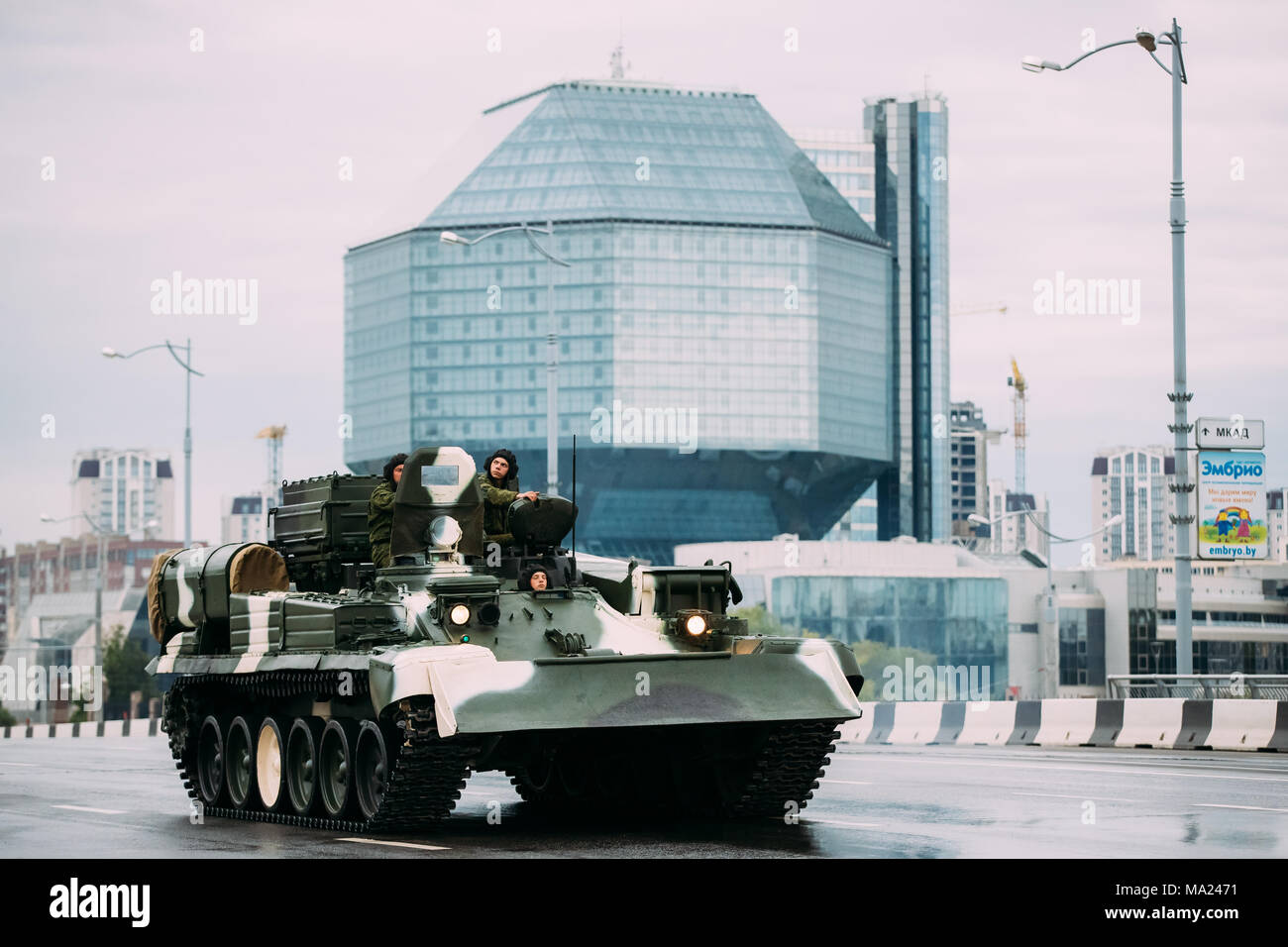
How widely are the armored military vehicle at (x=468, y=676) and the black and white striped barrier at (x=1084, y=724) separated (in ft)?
36.6

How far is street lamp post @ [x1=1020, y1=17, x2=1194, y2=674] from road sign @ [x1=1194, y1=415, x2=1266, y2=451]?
272 mm

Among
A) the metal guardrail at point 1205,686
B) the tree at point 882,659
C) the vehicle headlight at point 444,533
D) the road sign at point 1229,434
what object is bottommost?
the tree at point 882,659

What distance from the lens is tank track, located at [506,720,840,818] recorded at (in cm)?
1681

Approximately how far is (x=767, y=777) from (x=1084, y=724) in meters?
13.8

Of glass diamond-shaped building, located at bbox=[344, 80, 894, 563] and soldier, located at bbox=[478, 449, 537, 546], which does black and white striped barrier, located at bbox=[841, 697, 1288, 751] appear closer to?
soldier, located at bbox=[478, 449, 537, 546]

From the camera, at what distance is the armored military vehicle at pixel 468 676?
15602mm

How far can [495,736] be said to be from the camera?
1576cm

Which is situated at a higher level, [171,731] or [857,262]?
[857,262]

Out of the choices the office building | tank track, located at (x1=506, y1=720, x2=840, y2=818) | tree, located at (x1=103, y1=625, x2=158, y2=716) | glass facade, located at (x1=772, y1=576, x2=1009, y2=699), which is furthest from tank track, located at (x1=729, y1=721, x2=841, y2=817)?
glass facade, located at (x1=772, y1=576, x2=1009, y2=699)

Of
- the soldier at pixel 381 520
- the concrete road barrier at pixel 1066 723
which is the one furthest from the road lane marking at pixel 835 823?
the concrete road barrier at pixel 1066 723

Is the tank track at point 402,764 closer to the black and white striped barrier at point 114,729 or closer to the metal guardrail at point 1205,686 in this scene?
the metal guardrail at point 1205,686

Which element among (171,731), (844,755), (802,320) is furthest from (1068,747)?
(802,320)
